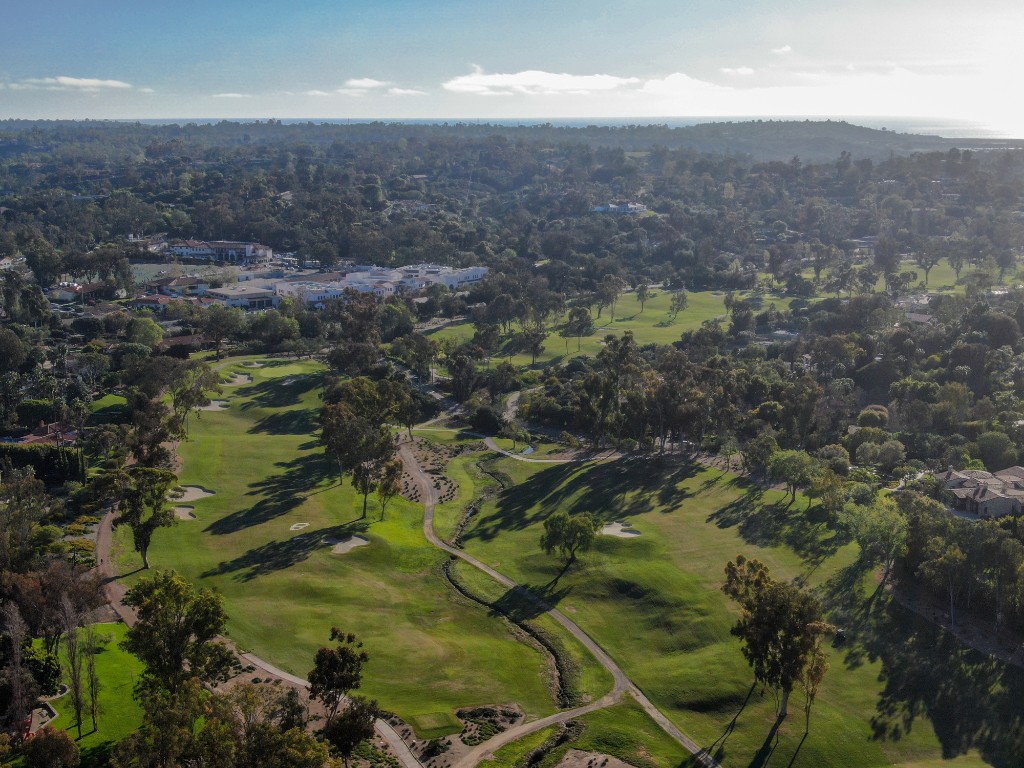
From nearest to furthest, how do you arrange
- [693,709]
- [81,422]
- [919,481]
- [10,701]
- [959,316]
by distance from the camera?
[10,701] → [693,709] → [919,481] → [81,422] → [959,316]

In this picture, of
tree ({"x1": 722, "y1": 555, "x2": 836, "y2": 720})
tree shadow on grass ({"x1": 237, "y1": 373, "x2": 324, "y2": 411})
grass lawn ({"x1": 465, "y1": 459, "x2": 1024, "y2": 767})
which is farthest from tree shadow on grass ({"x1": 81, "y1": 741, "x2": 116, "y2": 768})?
tree shadow on grass ({"x1": 237, "y1": 373, "x2": 324, "y2": 411})

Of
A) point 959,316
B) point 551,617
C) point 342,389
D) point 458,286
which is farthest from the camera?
point 458,286

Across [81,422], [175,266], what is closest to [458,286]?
[175,266]

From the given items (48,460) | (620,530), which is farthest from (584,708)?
(48,460)

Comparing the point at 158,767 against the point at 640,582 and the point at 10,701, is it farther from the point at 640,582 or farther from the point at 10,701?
the point at 640,582

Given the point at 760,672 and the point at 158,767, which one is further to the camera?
the point at 760,672

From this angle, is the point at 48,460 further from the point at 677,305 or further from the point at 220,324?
the point at 677,305

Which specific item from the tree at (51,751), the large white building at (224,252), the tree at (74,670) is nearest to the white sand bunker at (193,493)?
the tree at (74,670)
